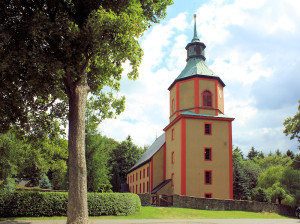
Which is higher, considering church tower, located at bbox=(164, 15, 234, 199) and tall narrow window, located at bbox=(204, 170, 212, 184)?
church tower, located at bbox=(164, 15, 234, 199)

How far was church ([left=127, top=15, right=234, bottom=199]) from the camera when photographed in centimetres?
2958

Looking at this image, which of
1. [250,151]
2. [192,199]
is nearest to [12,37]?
[192,199]

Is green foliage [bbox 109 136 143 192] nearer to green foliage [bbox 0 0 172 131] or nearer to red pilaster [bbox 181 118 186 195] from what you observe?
red pilaster [bbox 181 118 186 195]

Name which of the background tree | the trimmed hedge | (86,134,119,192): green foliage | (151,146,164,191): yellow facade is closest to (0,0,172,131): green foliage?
the background tree

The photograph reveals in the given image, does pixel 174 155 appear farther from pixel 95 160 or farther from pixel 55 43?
pixel 55 43

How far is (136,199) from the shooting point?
20.3 meters

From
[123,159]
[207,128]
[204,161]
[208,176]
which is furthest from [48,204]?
[123,159]

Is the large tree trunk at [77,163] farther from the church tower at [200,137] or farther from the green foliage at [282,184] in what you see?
the green foliage at [282,184]

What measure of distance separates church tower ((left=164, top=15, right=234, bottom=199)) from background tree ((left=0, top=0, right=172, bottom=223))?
17.5 m

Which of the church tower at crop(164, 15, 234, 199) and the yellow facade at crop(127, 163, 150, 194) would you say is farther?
the yellow facade at crop(127, 163, 150, 194)

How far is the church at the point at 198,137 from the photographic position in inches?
1164

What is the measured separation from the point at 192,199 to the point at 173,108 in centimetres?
1287

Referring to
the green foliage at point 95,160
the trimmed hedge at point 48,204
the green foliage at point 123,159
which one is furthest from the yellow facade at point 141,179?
the trimmed hedge at point 48,204

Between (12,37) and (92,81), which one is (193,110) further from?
(12,37)
